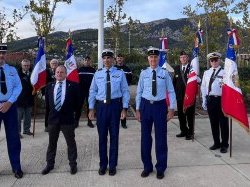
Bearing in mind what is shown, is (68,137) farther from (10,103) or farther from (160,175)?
(160,175)

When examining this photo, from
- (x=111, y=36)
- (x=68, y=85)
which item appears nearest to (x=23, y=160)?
(x=68, y=85)

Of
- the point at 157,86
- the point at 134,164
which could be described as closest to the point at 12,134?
the point at 134,164

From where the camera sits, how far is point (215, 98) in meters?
7.19

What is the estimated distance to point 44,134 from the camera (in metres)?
8.84

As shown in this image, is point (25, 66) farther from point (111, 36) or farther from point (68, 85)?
point (111, 36)

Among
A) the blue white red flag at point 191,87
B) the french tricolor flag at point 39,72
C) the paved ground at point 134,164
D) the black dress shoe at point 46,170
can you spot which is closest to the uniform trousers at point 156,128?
the paved ground at point 134,164

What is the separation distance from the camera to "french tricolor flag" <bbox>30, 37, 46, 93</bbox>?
27.0ft

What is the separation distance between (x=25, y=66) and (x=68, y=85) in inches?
109

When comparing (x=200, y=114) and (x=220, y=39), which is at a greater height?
(x=220, y=39)

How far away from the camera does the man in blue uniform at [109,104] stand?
5.88 m

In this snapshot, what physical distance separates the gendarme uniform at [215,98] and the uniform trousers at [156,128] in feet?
5.58

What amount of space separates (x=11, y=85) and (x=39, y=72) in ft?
8.22

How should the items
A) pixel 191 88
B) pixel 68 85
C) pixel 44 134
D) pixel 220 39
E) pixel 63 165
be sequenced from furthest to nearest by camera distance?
pixel 220 39
pixel 44 134
pixel 191 88
pixel 63 165
pixel 68 85

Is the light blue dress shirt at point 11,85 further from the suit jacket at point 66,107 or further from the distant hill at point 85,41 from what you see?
the distant hill at point 85,41
